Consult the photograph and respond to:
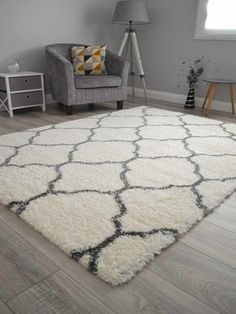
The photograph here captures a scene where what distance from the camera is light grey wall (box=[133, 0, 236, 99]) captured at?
142 inches

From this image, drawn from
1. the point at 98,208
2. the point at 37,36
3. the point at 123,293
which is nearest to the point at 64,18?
the point at 37,36

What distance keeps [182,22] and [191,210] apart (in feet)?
10.6

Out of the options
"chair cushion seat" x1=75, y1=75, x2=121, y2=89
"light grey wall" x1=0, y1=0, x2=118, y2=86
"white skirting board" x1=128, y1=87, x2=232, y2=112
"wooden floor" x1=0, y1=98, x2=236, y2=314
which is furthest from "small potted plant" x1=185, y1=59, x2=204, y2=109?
"wooden floor" x1=0, y1=98, x2=236, y2=314

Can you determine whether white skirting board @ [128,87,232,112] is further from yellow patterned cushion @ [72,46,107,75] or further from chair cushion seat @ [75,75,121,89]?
yellow patterned cushion @ [72,46,107,75]

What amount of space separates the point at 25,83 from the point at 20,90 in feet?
0.32

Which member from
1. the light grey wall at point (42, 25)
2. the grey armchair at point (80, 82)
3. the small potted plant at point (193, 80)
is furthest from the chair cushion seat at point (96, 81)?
the small potted plant at point (193, 80)

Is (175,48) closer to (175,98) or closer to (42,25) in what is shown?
(175,98)

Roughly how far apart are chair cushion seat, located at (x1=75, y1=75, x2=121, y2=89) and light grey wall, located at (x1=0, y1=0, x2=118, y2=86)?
88 centimetres

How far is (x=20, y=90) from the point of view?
10.6 feet

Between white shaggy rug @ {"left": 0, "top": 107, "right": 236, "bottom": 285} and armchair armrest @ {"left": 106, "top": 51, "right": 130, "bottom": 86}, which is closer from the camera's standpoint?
white shaggy rug @ {"left": 0, "top": 107, "right": 236, "bottom": 285}

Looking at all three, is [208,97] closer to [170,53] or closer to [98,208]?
[170,53]

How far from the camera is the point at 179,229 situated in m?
1.31

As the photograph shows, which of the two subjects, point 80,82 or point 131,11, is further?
point 131,11

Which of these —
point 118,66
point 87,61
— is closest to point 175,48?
point 118,66
